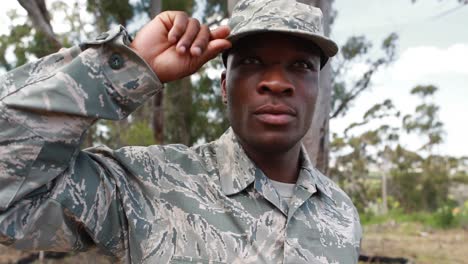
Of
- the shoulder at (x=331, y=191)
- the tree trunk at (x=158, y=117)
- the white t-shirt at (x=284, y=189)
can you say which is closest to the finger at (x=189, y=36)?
the white t-shirt at (x=284, y=189)

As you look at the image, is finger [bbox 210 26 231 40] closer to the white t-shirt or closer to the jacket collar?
the jacket collar

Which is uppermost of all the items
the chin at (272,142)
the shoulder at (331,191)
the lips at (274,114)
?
the lips at (274,114)

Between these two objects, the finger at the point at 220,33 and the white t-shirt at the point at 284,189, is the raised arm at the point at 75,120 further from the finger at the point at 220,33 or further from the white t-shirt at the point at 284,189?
the white t-shirt at the point at 284,189

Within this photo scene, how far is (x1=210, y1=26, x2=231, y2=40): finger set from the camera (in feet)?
4.16

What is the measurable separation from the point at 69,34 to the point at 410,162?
16164mm

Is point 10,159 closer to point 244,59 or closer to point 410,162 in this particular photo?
point 244,59

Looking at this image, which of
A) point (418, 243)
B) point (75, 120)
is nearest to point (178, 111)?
point (418, 243)

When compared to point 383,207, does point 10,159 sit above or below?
above

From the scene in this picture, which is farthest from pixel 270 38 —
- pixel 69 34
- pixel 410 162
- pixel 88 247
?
pixel 410 162

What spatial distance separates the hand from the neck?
1.15 ft

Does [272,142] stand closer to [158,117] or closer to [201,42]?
[201,42]

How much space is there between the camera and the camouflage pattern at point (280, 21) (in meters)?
1.29

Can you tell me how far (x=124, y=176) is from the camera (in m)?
1.23

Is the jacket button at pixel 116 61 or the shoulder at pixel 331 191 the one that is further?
the shoulder at pixel 331 191
